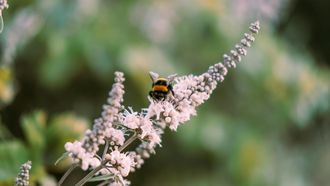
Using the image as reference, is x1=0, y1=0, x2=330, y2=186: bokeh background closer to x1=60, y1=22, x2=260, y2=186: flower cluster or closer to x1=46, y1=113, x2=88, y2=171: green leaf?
x1=46, y1=113, x2=88, y2=171: green leaf

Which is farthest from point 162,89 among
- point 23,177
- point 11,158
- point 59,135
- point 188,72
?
point 188,72

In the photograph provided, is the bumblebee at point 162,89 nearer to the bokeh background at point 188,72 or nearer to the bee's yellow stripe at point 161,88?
the bee's yellow stripe at point 161,88

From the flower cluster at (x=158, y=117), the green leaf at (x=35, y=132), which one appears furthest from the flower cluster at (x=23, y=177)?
the green leaf at (x=35, y=132)

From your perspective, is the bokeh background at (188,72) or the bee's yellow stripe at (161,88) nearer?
the bee's yellow stripe at (161,88)

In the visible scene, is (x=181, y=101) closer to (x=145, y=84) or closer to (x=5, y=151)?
(x=5, y=151)

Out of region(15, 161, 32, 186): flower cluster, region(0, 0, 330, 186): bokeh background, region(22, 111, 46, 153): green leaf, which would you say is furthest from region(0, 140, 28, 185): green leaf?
region(0, 0, 330, 186): bokeh background

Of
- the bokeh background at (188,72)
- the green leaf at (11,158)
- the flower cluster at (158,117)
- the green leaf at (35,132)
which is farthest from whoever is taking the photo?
the bokeh background at (188,72)

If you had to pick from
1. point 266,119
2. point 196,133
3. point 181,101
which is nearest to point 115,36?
point 196,133

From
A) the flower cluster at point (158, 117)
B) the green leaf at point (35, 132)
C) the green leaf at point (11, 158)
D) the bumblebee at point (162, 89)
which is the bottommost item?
the flower cluster at point (158, 117)
